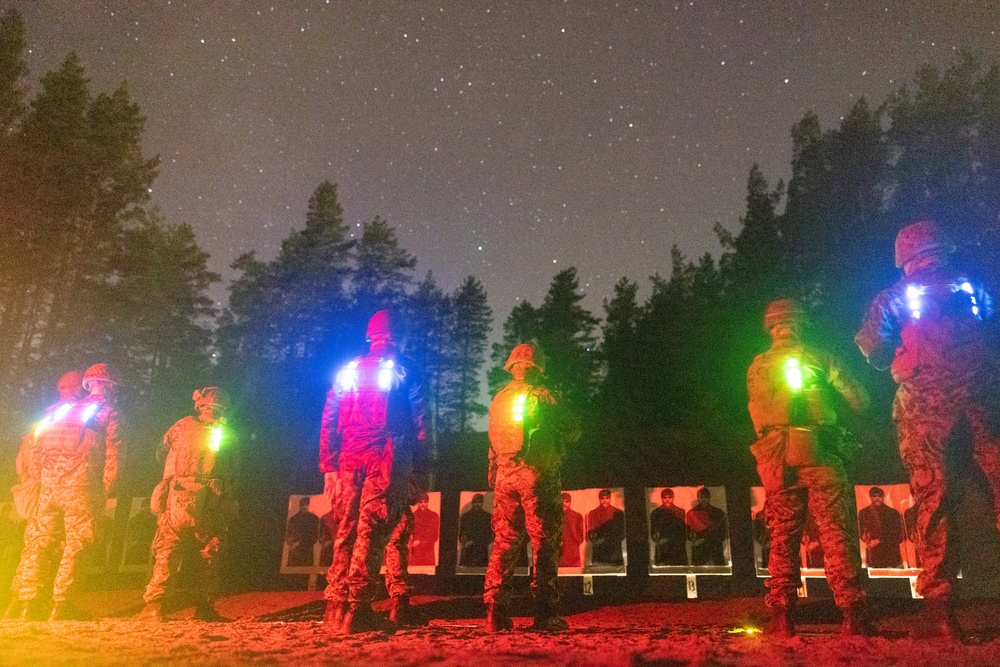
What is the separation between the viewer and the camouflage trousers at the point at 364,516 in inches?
236

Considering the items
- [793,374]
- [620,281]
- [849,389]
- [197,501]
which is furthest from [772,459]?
[620,281]

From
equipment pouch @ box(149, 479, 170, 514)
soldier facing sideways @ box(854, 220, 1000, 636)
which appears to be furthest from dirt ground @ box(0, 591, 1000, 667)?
equipment pouch @ box(149, 479, 170, 514)

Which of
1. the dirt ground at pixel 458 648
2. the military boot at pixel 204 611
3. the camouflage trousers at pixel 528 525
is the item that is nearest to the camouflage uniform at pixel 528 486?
the camouflage trousers at pixel 528 525

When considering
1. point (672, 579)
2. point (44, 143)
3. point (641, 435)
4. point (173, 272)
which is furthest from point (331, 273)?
point (672, 579)

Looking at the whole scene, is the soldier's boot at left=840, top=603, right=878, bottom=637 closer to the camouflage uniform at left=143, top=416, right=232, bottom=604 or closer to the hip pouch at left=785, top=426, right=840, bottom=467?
the hip pouch at left=785, top=426, right=840, bottom=467

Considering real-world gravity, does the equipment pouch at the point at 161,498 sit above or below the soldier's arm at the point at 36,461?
below

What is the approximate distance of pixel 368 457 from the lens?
6562mm

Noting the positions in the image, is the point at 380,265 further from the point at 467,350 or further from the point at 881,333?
the point at 881,333

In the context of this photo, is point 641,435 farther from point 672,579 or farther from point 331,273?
point 331,273

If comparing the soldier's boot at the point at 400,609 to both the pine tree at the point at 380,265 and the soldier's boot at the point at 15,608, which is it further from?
the pine tree at the point at 380,265

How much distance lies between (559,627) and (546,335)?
31269 millimetres

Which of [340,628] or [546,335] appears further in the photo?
[546,335]

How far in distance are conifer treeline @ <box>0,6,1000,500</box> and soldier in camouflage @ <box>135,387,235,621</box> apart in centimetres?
646

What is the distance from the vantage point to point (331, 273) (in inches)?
1752
